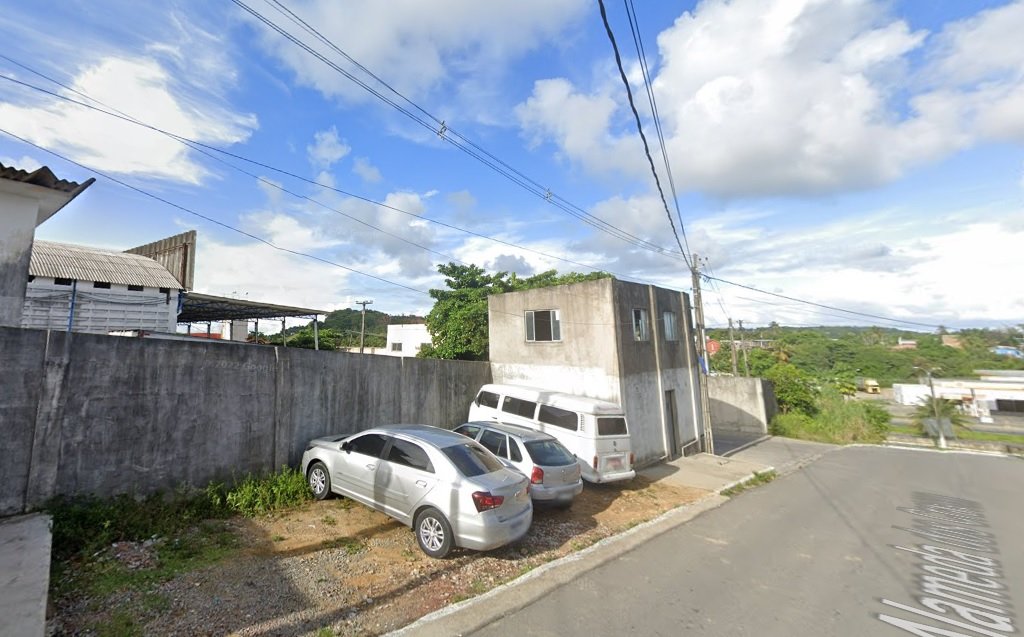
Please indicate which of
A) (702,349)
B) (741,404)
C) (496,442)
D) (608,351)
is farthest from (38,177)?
(741,404)

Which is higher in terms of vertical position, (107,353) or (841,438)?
(107,353)

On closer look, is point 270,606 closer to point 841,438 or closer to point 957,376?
point 841,438

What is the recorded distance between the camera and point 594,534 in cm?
745

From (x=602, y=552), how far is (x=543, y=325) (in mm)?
8628

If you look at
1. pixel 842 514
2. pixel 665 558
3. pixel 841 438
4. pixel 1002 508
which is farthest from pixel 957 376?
pixel 665 558

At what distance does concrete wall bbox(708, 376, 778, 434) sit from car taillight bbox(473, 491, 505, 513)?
25338 mm

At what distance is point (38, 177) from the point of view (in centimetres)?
607

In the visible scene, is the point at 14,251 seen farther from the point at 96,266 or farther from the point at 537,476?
the point at 96,266

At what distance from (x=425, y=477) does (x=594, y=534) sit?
131 inches

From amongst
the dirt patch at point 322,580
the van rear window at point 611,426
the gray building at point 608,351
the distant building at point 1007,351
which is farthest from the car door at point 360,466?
the distant building at point 1007,351

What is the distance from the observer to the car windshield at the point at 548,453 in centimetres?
813

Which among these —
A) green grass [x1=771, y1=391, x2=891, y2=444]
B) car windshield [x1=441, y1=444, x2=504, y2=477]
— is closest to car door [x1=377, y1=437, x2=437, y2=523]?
car windshield [x1=441, y1=444, x2=504, y2=477]

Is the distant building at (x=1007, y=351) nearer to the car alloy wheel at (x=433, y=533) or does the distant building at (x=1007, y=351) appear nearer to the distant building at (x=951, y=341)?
the distant building at (x=951, y=341)

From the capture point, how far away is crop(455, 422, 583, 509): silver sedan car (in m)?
7.89
